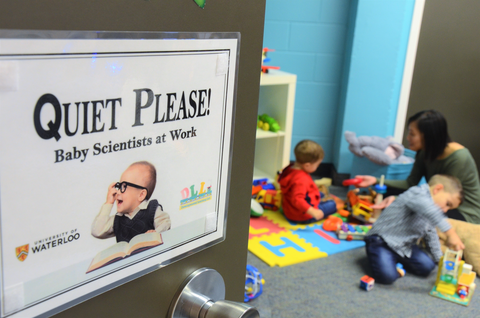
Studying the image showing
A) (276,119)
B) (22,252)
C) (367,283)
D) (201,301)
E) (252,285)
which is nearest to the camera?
(22,252)

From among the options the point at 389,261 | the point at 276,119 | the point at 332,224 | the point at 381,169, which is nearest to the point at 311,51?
the point at 276,119

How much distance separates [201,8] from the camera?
0.27m

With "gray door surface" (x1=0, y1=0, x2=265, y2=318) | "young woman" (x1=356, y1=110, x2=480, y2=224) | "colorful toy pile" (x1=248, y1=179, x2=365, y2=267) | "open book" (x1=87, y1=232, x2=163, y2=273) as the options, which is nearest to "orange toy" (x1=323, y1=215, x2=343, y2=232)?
"colorful toy pile" (x1=248, y1=179, x2=365, y2=267)

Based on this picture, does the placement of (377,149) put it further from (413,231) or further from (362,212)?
(413,231)

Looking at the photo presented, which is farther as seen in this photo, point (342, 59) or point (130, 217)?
point (342, 59)

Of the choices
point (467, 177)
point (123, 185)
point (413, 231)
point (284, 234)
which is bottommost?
point (284, 234)

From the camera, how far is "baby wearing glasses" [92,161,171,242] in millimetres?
245

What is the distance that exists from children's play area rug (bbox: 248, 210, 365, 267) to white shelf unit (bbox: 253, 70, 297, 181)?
38 centimetres

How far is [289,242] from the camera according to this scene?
209 centimetres

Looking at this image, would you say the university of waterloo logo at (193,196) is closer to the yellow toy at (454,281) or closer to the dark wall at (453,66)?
the yellow toy at (454,281)

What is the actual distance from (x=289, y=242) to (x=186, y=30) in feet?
6.27

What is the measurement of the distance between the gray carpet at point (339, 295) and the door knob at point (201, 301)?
128 cm

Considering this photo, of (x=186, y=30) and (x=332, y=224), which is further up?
(x=186, y=30)

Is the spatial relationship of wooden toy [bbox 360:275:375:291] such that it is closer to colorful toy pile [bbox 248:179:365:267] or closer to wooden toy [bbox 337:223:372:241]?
colorful toy pile [bbox 248:179:365:267]
